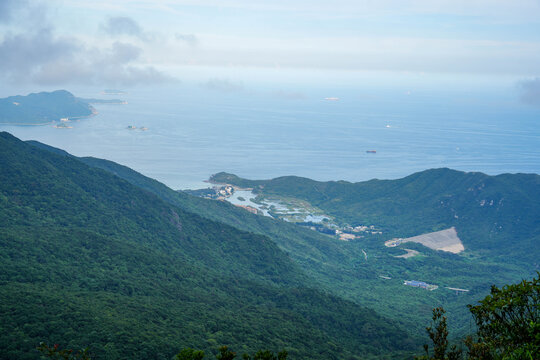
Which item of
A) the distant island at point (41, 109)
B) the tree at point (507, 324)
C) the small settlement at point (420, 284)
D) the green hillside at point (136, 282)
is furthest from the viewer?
the distant island at point (41, 109)

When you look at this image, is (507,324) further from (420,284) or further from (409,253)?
(409,253)

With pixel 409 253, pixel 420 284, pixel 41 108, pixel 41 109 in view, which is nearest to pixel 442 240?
pixel 409 253

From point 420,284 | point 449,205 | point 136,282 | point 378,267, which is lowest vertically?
point 420,284

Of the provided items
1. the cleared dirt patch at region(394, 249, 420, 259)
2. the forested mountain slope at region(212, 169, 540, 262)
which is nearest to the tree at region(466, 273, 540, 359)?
the cleared dirt patch at region(394, 249, 420, 259)

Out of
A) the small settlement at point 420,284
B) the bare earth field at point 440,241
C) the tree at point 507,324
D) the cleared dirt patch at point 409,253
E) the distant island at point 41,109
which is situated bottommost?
the small settlement at point 420,284

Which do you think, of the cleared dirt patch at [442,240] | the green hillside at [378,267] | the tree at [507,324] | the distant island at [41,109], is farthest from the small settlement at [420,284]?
the distant island at [41,109]

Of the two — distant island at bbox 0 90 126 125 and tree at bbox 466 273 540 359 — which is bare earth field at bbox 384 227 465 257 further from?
distant island at bbox 0 90 126 125

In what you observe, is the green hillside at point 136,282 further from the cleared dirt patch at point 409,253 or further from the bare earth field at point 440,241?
the bare earth field at point 440,241
